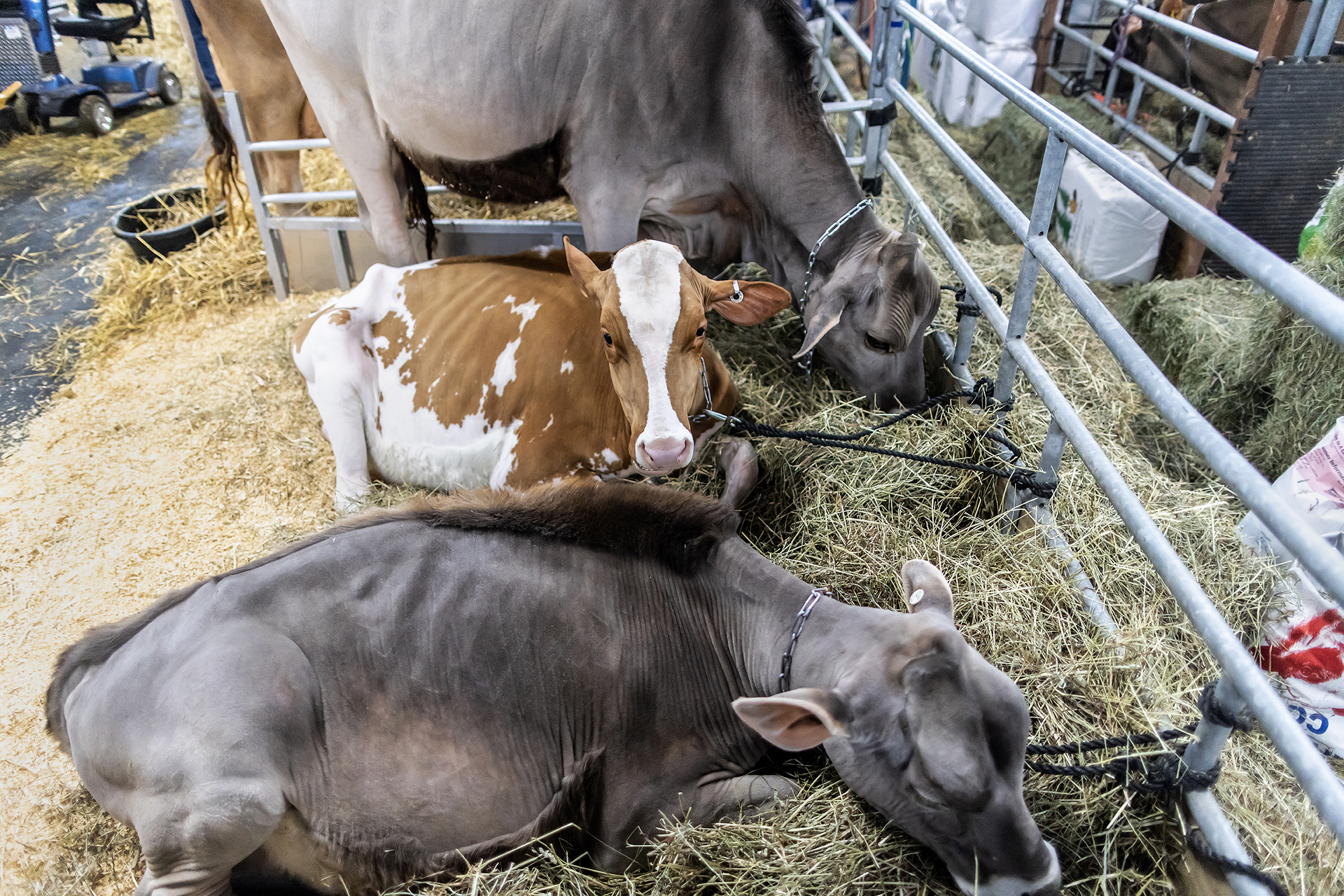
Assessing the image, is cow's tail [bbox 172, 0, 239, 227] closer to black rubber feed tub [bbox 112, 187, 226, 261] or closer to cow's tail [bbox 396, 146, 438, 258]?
black rubber feed tub [bbox 112, 187, 226, 261]

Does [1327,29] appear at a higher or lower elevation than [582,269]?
higher

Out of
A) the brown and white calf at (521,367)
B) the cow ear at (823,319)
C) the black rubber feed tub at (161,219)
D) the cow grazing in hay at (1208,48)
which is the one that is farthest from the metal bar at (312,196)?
the cow grazing in hay at (1208,48)

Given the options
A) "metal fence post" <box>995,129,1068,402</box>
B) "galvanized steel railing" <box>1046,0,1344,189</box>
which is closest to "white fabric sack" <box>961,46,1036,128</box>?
"galvanized steel railing" <box>1046,0,1344,189</box>

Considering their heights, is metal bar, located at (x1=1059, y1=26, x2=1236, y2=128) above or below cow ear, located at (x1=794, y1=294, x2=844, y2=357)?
above

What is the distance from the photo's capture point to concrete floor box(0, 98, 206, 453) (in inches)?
231

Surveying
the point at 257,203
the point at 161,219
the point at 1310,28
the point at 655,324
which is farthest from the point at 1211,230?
the point at 161,219

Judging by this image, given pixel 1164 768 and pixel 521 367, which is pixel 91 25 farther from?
pixel 1164 768

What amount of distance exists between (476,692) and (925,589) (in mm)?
1341

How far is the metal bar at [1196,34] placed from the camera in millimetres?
5195

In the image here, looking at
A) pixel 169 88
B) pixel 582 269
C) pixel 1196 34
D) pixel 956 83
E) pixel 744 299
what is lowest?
pixel 169 88

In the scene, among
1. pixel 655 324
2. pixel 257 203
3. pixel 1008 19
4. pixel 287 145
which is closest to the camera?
pixel 655 324

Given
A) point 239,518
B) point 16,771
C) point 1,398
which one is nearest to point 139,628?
point 16,771

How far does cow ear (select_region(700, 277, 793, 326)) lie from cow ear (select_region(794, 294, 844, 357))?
0.35 m

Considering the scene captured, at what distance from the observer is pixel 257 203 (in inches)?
246
